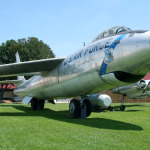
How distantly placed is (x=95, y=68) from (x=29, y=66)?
15.9ft

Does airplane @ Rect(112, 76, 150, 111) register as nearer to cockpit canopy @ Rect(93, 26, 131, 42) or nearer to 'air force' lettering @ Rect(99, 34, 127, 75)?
cockpit canopy @ Rect(93, 26, 131, 42)

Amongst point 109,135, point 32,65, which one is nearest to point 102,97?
point 32,65

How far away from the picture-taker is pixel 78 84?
376 inches

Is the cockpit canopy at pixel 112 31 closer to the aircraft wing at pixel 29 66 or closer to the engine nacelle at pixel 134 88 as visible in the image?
the aircraft wing at pixel 29 66

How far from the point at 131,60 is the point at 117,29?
2323mm

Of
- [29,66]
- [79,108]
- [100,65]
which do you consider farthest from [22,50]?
[100,65]

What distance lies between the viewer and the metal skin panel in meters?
6.84

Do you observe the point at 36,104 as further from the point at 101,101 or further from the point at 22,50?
the point at 22,50

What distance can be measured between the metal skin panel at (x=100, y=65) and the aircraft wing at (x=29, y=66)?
1.10 ft

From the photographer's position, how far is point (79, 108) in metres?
9.78

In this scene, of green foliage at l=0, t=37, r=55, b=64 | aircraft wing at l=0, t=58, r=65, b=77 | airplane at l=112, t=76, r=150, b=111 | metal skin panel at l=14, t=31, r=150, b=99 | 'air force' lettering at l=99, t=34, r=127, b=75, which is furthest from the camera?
green foliage at l=0, t=37, r=55, b=64

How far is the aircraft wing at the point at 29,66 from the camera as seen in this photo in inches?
446

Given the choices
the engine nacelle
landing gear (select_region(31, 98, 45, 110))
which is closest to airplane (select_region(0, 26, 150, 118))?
the engine nacelle

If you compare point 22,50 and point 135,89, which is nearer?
point 135,89
